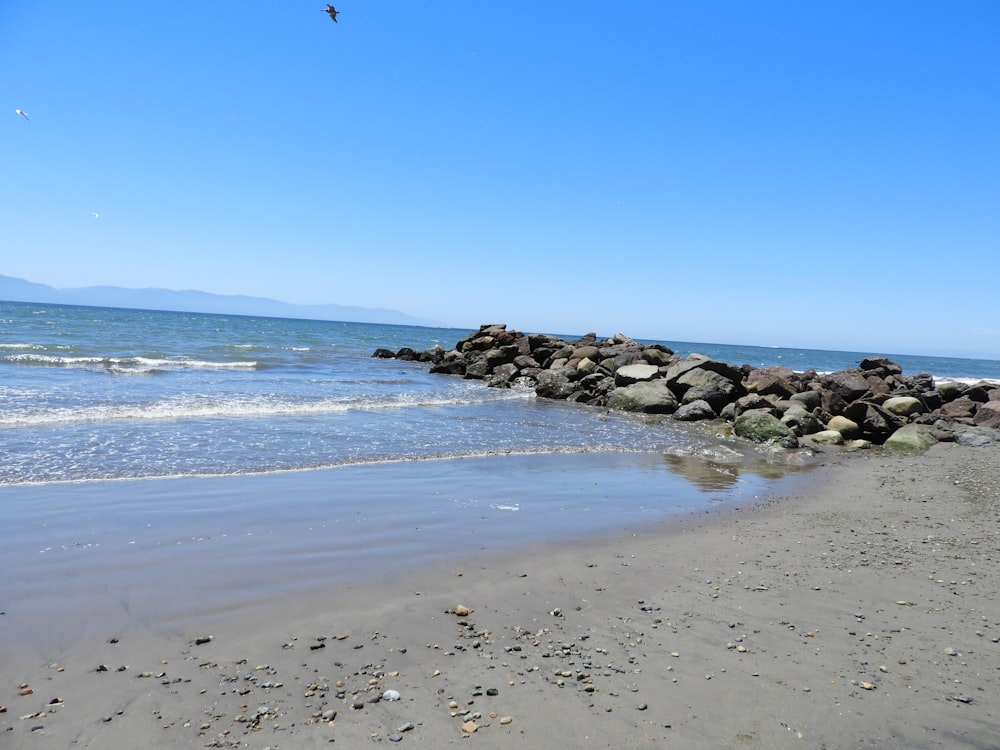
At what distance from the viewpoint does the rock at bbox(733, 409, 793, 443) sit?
1486 centimetres

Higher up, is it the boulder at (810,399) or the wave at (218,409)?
the boulder at (810,399)

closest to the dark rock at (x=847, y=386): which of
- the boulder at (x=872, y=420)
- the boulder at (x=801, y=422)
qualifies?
the boulder at (x=872, y=420)

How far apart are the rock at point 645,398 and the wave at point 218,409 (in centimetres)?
411

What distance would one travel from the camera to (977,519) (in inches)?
321

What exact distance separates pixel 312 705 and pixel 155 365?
2647cm

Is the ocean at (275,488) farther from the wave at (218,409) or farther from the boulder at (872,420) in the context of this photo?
the boulder at (872,420)

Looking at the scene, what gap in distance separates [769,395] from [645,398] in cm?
349

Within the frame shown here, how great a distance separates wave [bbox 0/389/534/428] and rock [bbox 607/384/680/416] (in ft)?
13.5

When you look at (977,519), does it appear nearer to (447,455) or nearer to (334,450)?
(447,455)

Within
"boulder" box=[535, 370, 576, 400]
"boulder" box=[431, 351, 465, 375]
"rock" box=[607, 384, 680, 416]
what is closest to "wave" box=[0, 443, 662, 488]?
"rock" box=[607, 384, 680, 416]

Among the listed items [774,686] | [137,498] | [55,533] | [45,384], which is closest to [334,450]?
[137,498]

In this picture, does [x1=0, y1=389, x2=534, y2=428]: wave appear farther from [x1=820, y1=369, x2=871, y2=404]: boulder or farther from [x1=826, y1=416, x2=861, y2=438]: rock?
[x1=820, y1=369, x2=871, y2=404]: boulder

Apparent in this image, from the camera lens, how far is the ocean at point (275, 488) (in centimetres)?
509

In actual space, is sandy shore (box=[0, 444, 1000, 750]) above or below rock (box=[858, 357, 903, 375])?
below
